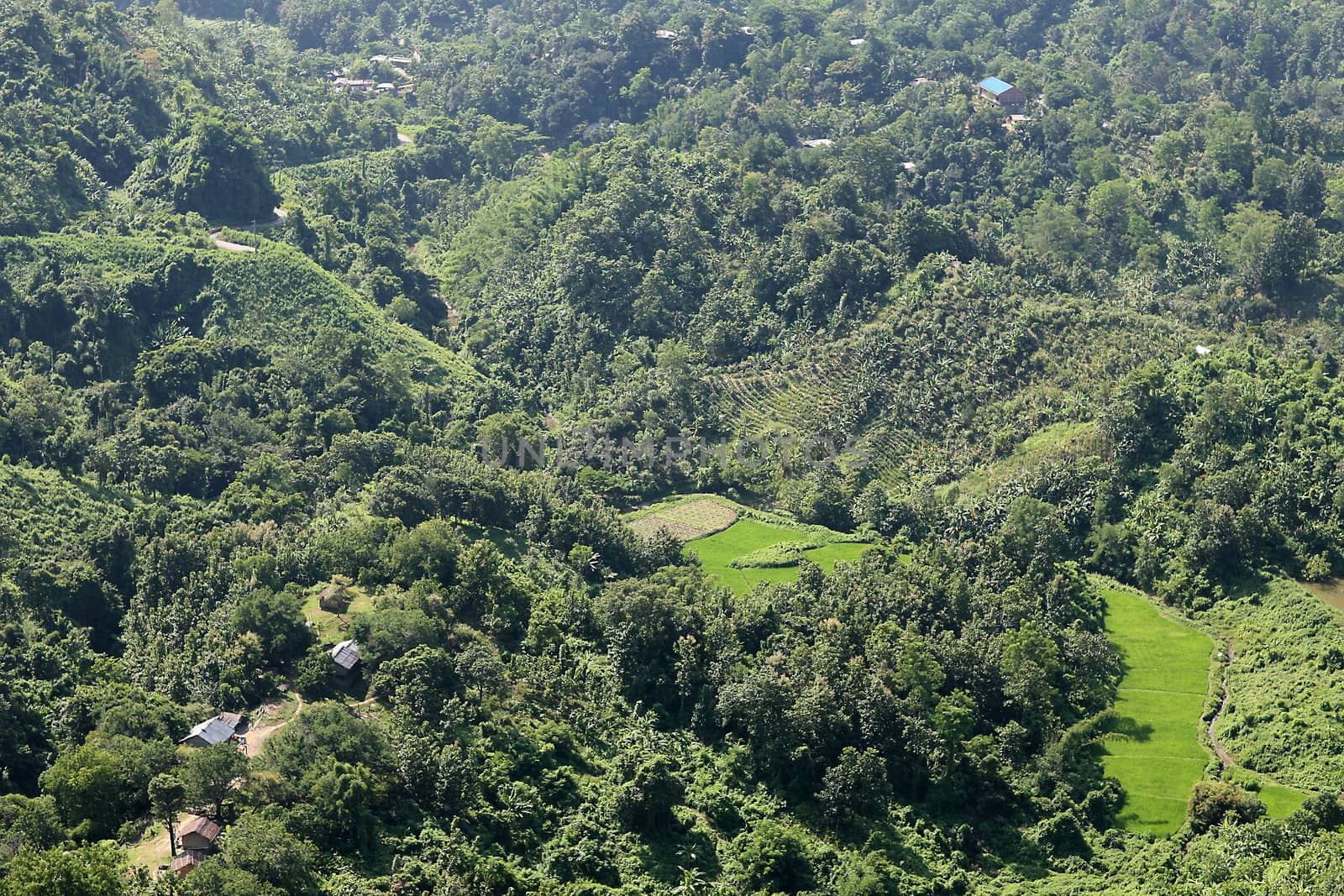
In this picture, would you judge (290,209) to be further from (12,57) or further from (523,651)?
(523,651)

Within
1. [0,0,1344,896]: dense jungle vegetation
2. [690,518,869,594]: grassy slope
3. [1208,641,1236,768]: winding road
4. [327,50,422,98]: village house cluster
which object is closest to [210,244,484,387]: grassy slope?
[0,0,1344,896]: dense jungle vegetation

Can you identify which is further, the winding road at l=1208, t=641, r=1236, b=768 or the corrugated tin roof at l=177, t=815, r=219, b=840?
the winding road at l=1208, t=641, r=1236, b=768

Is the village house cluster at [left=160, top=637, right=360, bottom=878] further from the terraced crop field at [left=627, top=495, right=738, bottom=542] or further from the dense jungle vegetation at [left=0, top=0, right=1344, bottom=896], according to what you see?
the terraced crop field at [left=627, top=495, right=738, bottom=542]

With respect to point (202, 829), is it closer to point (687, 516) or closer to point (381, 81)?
point (687, 516)

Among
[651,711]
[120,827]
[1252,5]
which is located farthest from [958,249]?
[120,827]

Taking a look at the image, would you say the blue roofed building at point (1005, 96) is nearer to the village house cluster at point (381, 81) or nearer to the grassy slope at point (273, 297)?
the grassy slope at point (273, 297)

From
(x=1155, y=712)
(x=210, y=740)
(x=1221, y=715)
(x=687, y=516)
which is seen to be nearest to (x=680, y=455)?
(x=687, y=516)

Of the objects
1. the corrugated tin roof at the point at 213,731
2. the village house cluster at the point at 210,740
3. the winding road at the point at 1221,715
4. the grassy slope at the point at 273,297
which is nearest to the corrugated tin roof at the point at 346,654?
the village house cluster at the point at 210,740
